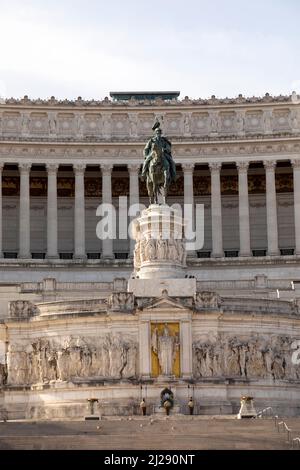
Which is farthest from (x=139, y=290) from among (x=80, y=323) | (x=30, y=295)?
(x=30, y=295)

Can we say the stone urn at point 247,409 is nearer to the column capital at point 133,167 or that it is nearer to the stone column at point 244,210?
the stone column at point 244,210

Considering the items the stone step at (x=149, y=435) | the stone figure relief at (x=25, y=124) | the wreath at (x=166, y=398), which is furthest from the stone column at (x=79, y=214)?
the stone step at (x=149, y=435)

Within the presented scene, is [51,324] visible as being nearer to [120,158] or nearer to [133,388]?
[133,388]

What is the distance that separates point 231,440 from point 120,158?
51653mm

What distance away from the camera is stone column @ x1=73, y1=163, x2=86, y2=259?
8462cm

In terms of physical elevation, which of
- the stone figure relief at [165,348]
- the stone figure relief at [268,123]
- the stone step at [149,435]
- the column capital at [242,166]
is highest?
the stone figure relief at [268,123]

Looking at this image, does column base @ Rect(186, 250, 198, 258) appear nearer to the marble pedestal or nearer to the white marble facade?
the white marble facade

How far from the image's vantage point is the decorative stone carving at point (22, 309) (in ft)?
179

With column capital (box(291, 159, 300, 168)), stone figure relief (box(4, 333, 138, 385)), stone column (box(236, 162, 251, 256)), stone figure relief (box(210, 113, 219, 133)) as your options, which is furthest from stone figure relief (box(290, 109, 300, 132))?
stone figure relief (box(4, 333, 138, 385))

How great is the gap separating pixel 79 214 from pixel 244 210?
39.3 ft

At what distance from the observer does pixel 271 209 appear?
85812 mm

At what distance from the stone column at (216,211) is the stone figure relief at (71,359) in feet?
105

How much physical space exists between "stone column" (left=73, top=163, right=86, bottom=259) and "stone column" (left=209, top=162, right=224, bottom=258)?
941 cm
